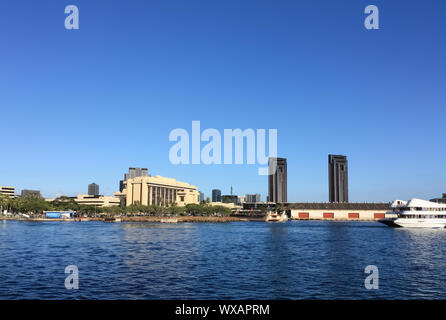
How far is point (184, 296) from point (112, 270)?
16.4m

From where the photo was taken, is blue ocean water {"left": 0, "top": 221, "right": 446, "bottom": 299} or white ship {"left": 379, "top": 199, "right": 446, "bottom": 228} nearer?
blue ocean water {"left": 0, "top": 221, "right": 446, "bottom": 299}

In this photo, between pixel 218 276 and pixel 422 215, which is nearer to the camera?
pixel 218 276

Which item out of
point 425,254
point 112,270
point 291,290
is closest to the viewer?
point 291,290

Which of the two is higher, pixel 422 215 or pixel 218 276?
pixel 218 276

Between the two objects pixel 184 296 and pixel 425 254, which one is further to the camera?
pixel 425 254

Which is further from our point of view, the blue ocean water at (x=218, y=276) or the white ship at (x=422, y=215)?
the white ship at (x=422, y=215)

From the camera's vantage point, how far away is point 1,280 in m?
38.1
